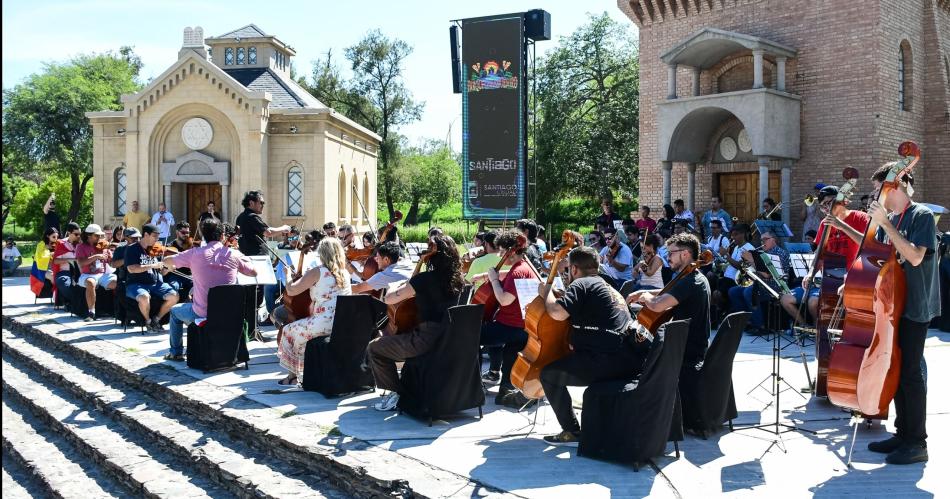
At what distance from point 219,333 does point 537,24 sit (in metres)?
15.2

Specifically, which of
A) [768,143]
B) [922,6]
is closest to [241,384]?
[768,143]

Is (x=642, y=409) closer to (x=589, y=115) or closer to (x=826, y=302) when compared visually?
(x=826, y=302)

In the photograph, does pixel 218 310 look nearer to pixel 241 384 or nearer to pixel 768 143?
pixel 241 384

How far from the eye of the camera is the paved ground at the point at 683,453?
4965 mm

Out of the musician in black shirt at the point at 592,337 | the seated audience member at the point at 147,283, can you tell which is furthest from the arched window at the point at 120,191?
the musician in black shirt at the point at 592,337

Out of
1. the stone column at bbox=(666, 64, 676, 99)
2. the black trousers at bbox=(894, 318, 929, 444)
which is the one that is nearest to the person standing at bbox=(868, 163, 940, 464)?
the black trousers at bbox=(894, 318, 929, 444)

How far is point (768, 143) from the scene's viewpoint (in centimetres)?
1788

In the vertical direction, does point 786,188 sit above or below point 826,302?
above

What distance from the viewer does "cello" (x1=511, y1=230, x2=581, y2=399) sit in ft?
19.6

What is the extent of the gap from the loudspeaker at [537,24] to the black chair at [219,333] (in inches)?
585

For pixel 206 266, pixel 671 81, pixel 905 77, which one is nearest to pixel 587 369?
pixel 206 266

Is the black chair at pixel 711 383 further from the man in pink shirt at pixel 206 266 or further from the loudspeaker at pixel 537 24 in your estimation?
the loudspeaker at pixel 537 24

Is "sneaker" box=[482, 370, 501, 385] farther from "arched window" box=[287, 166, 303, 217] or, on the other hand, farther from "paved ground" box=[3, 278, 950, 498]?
"arched window" box=[287, 166, 303, 217]

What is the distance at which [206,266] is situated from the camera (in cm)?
909
